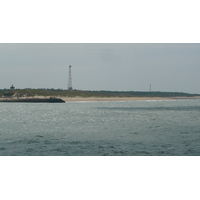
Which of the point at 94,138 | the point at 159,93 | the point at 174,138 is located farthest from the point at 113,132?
the point at 159,93

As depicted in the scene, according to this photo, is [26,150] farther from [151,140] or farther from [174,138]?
→ [174,138]

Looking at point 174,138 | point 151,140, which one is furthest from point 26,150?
point 174,138
